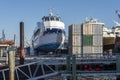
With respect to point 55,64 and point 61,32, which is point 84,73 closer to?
point 55,64

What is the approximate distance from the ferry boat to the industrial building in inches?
272

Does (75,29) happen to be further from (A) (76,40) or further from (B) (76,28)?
(A) (76,40)

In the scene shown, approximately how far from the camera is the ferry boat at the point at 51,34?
7531 cm

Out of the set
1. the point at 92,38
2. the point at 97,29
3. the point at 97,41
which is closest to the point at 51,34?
the point at 97,29

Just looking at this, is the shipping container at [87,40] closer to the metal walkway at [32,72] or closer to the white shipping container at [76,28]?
the white shipping container at [76,28]

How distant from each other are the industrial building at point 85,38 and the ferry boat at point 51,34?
6.91 metres

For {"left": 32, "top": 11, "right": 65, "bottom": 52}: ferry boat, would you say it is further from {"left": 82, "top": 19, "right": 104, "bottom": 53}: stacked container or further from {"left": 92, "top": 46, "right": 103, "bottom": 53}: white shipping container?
{"left": 92, "top": 46, "right": 103, "bottom": 53}: white shipping container

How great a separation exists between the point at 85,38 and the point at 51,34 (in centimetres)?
1045

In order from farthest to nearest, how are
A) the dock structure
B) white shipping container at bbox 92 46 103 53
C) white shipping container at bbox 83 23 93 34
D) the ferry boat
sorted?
the ferry boat → white shipping container at bbox 83 23 93 34 → white shipping container at bbox 92 46 103 53 → the dock structure

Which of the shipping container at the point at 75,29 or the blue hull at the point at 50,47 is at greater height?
the shipping container at the point at 75,29

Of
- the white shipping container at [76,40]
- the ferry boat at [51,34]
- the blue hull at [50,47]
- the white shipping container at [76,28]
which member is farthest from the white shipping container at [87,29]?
the blue hull at [50,47]

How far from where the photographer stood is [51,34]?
247ft

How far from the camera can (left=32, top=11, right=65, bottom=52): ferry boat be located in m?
75.3

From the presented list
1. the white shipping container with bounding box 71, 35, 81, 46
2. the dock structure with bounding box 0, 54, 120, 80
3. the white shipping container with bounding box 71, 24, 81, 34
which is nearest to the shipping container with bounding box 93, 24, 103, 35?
the white shipping container with bounding box 71, 24, 81, 34
